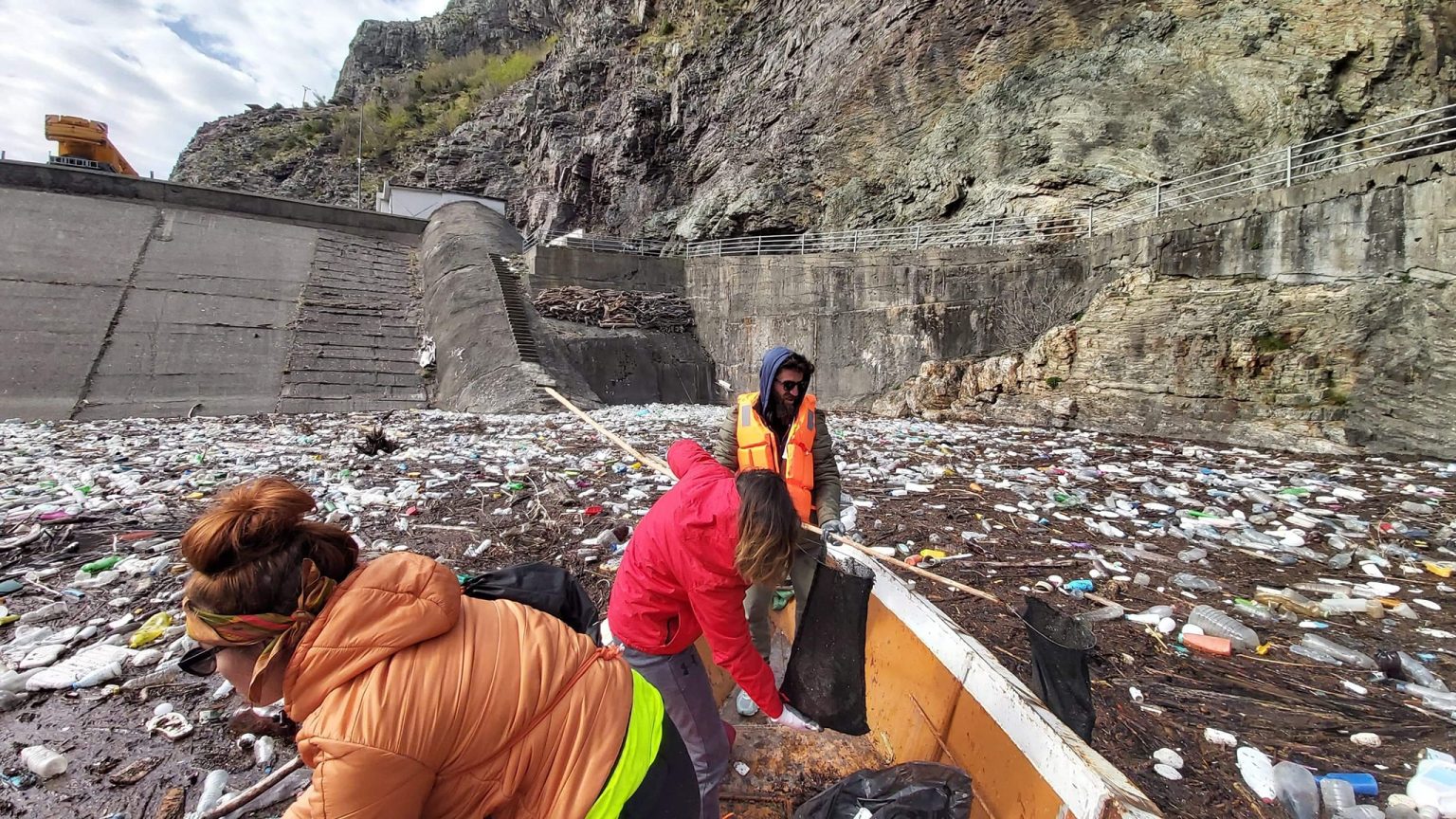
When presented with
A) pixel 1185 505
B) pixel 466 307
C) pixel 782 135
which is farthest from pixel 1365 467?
pixel 782 135

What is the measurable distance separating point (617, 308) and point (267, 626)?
13937mm

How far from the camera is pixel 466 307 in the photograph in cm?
1107

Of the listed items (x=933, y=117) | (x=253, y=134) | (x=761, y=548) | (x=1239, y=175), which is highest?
(x=253, y=134)

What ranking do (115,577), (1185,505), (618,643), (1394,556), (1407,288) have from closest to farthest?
1. (618,643)
2. (115,577)
3. (1394,556)
4. (1185,505)
5. (1407,288)

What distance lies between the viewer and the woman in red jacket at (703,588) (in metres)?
1.58

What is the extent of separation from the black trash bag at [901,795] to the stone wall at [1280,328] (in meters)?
7.34

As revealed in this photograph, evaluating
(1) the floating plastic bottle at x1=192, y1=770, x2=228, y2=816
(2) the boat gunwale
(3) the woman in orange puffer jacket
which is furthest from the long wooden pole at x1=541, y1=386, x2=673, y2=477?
(3) the woman in orange puffer jacket

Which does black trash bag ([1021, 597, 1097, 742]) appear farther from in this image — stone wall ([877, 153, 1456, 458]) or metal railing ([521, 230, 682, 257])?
metal railing ([521, 230, 682, 257])

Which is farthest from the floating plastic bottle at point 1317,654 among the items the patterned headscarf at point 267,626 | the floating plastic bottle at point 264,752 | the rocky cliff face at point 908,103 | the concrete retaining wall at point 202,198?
the concrete retaining wall at point 202,198

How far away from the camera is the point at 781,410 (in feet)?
8.98

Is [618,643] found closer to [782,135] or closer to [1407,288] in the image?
[1407,288]

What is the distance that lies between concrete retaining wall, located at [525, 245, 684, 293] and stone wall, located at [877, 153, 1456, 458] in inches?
370

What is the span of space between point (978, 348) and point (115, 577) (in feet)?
36.5

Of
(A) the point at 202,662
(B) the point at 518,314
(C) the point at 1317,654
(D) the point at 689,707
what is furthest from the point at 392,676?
(B) the point at 518,314
